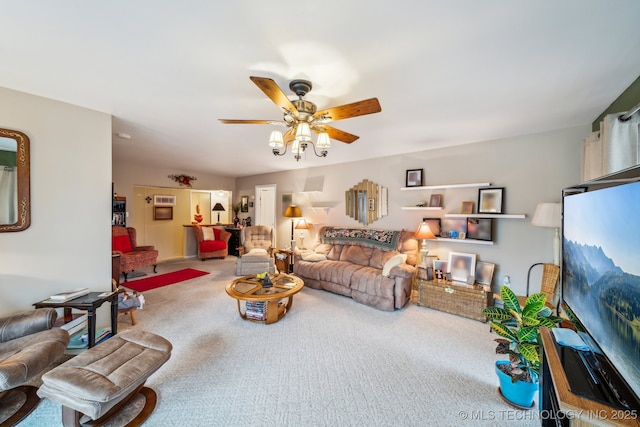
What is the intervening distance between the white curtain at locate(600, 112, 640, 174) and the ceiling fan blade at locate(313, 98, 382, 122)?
1778 millimetres

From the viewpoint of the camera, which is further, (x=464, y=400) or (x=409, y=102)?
(x=409, y=102)

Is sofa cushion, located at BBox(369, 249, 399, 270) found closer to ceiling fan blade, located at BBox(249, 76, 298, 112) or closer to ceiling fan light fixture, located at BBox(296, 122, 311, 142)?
ceiling fan light fixture, located at BBox(296, 122, 311, 142)

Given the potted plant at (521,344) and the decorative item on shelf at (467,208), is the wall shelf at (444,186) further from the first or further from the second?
the potted plant at (521,344)

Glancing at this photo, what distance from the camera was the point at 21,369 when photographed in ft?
4.52

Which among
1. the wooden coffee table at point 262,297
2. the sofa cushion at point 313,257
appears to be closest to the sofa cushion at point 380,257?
Result: the sofa cushion at point 313,257

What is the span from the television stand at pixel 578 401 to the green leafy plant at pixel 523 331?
0.24 meters

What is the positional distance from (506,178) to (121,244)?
6585mm

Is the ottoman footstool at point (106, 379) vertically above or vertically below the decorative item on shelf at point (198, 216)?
below

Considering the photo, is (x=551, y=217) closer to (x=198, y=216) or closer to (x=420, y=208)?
(x=420, y=208)

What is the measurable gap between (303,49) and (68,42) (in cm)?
140

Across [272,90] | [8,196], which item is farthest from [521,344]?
[8,196]

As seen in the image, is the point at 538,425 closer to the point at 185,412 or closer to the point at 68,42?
the point at 185,412

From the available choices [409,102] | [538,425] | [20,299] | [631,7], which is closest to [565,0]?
[631,7]

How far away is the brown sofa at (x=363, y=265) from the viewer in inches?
130
